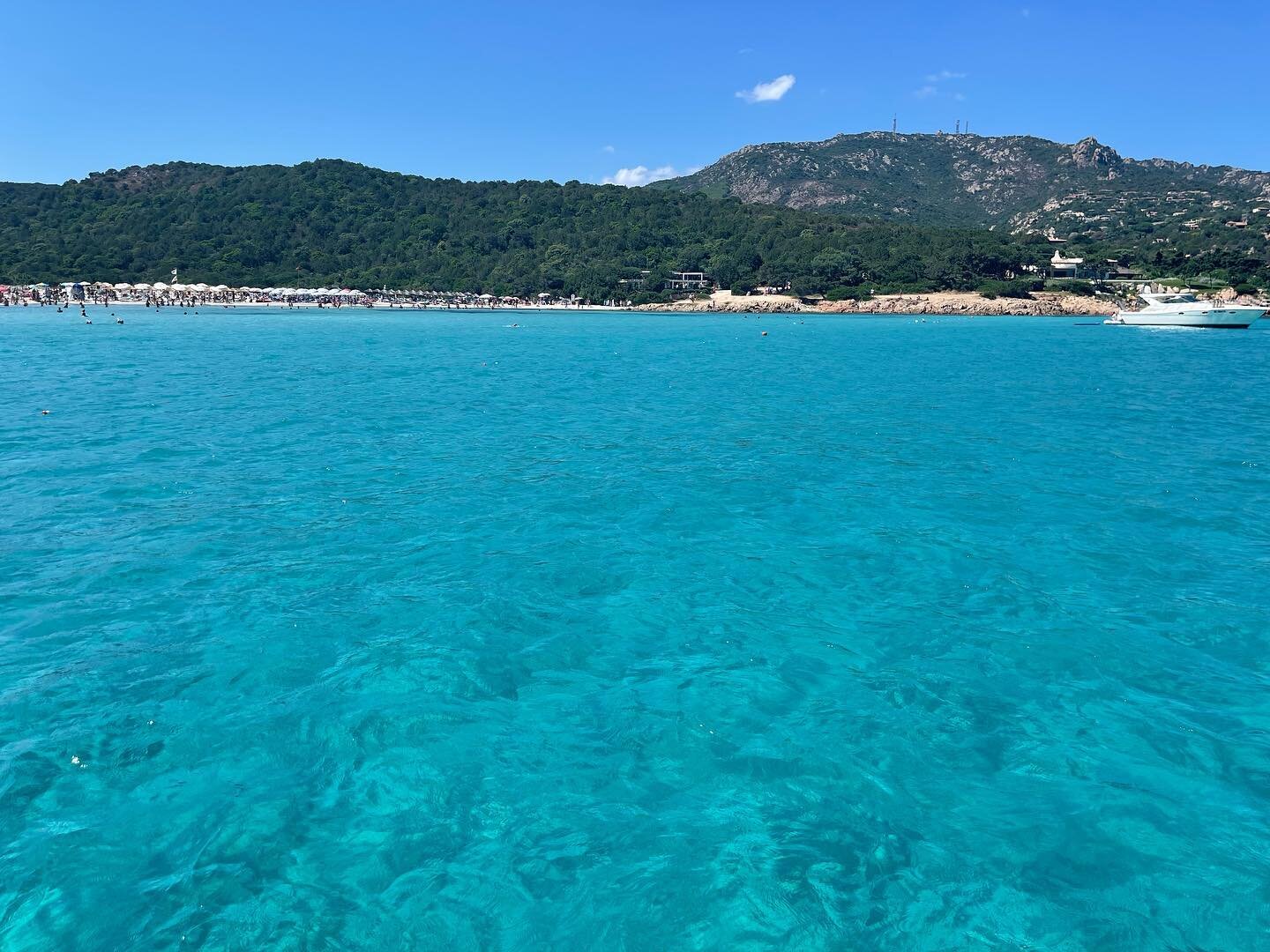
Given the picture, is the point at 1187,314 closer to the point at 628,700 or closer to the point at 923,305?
the point at 923,305

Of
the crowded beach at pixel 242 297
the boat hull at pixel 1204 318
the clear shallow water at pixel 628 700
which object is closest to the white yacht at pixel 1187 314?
the boat hull at pixel 1204 318

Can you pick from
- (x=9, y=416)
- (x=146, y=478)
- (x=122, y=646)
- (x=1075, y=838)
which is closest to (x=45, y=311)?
(x=9, y=416)

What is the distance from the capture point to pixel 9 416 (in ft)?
101

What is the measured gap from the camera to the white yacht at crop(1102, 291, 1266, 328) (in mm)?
101062

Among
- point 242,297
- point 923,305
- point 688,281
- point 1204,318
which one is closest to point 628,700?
point 1204,318

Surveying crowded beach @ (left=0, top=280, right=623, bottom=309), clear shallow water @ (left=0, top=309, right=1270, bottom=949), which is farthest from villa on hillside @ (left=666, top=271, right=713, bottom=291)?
clear shallow water @ (left=0, top=309, right=1270, bottom=949)

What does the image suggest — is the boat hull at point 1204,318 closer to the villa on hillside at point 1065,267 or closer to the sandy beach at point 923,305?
the sandy beach at point 923,305

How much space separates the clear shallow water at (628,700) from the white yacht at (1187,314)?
97806 millimetres

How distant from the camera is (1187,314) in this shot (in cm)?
10238

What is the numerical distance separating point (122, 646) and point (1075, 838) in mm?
12625

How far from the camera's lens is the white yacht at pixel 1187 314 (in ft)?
332

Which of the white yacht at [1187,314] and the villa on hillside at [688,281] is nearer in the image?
the white yacht at [1187,314]

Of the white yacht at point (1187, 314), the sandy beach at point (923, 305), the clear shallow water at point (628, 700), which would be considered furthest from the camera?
the sandy beach at point (923, 305)

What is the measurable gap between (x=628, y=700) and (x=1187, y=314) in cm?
12125
